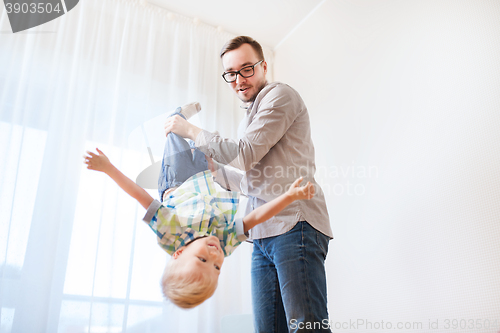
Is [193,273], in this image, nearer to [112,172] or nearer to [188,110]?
[112,172]

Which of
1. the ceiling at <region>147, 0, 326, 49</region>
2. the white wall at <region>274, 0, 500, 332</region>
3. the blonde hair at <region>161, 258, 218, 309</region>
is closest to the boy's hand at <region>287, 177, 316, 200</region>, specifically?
the blonde hair at <region>161, 258, 218, 309</region>

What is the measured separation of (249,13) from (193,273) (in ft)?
7.34

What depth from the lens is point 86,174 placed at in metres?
2.22

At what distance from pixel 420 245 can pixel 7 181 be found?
208cm

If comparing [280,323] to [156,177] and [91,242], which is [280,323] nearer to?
[156,177]

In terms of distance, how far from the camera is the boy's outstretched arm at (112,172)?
103 cm

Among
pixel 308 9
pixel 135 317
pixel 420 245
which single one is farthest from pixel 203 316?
pixel 308 9

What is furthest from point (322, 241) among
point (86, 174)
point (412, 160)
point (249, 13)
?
point (249, 13)

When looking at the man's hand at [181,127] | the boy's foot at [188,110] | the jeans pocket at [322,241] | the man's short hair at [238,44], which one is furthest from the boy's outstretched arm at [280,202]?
the man's short hair at [238,44]

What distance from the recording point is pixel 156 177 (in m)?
1.78

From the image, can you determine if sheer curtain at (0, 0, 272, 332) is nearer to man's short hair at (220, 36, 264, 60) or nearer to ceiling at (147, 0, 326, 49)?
ceiling at (147, 0, 326, 49)

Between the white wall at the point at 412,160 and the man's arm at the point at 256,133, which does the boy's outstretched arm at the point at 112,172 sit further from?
the white wall at the point at 412,160

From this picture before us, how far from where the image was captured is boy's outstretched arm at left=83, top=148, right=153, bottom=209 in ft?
3.38

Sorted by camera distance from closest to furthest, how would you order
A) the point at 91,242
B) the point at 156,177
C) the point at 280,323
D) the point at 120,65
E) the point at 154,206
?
the point at 154,206
the point at 280,323
the point at 156,177
the point at 91,242
the point at 120,65
